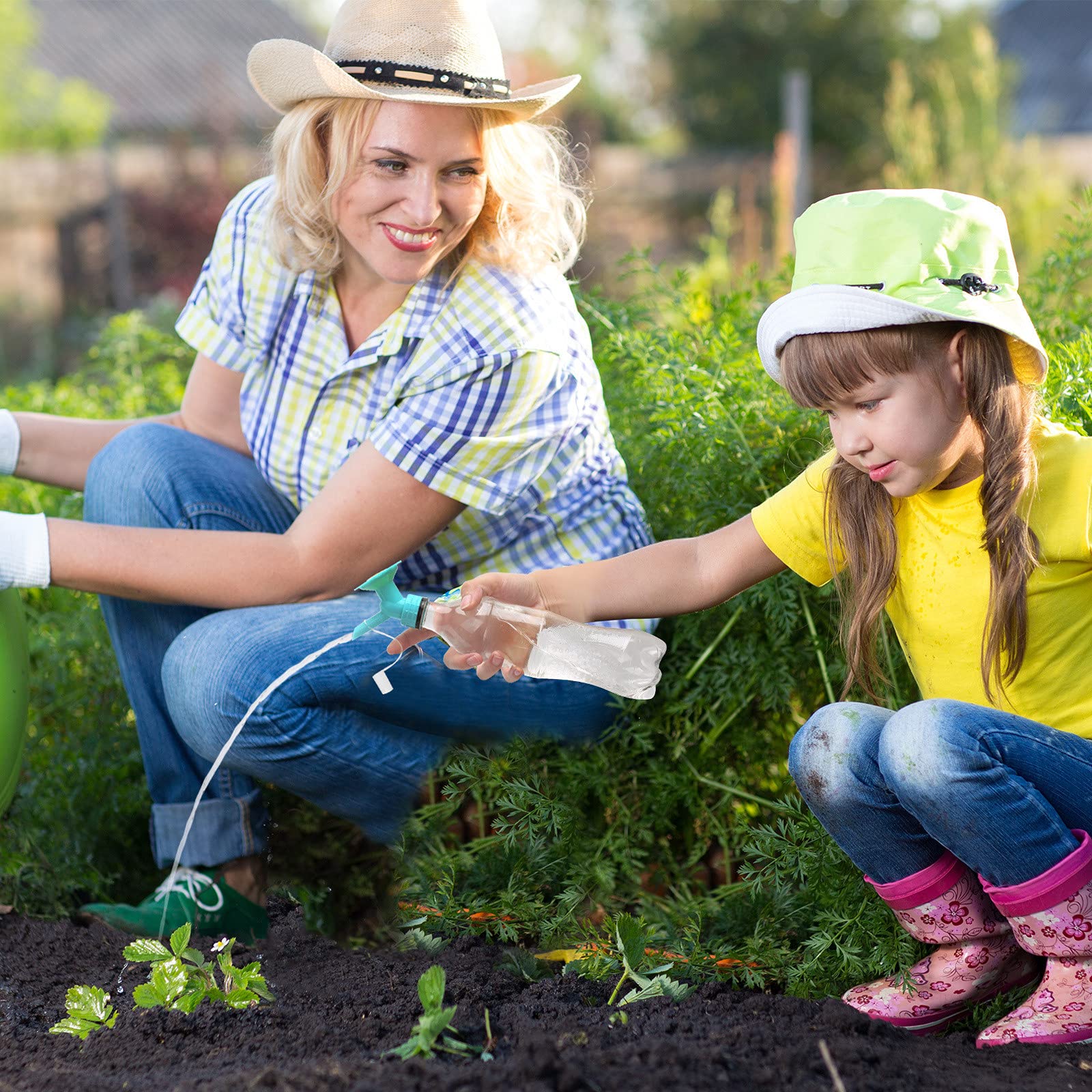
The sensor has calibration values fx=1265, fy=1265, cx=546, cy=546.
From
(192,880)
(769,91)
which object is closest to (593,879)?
(192,880)

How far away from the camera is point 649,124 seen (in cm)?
2731

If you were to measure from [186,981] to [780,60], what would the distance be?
17.7 metres

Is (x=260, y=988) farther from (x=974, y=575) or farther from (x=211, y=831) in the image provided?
(x=974, y=575)

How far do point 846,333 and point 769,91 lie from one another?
17276 millimetres

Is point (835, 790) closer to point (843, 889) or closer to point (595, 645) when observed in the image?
point (843, 889)

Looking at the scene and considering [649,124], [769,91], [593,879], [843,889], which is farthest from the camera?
[649,124]

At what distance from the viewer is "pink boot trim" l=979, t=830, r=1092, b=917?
1.78 m

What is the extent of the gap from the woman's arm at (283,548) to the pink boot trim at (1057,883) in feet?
3.80

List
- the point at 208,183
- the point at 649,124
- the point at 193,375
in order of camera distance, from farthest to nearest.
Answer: the point at 649,124, the point at 208,183, the point at 193,375

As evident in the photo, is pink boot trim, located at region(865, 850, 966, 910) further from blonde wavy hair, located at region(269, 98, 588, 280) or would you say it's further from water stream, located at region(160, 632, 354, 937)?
blonde wavy hair, located at region(269, 98, 588, 280)

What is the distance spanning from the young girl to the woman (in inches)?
15.9

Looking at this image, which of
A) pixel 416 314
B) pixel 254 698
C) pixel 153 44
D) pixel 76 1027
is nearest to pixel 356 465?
pixel 416 314

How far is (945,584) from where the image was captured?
191cm

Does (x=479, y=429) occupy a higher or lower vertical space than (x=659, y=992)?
higher
